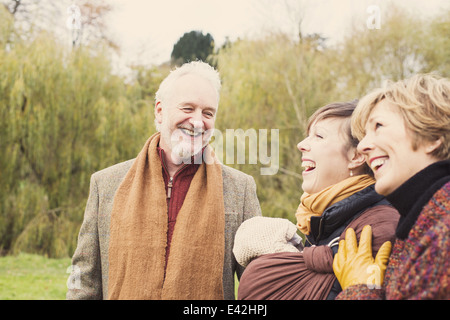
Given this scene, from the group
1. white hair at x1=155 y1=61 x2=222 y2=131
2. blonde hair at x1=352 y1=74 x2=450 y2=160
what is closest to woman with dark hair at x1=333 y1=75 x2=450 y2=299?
blonde hair at x1=352 y1=74 x2=450 y2=160

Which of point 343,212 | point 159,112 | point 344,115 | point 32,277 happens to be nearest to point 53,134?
point 32,277

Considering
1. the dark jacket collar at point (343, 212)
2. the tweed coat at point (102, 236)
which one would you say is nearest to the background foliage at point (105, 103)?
the tweed coat at point (102, 236)

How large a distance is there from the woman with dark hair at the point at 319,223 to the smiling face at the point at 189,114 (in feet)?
1.57

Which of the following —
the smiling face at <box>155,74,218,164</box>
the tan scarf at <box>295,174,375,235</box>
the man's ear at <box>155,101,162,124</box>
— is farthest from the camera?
the man's ear at <box>155,101,162,124</box>

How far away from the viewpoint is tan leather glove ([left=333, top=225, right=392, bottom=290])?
1.43 meters

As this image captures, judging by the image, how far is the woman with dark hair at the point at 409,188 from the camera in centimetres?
127

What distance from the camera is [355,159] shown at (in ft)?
5.78

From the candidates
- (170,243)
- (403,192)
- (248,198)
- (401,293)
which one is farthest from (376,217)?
(170,243)

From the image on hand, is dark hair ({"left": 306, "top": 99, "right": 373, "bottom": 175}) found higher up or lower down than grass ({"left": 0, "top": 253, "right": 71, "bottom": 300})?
higher up

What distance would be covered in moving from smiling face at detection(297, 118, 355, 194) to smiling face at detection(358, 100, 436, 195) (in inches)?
9.2

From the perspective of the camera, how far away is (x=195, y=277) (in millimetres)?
2014

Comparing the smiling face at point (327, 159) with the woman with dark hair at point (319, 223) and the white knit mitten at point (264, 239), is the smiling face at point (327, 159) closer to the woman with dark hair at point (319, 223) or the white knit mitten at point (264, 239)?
the woman with dark hair at point (319, 223)

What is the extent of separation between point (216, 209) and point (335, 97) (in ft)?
23.2

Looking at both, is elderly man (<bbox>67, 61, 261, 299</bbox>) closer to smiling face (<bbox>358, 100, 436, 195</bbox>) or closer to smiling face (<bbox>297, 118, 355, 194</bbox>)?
smiling face (<bbox>297, 118, 355, 194</bbox>)
